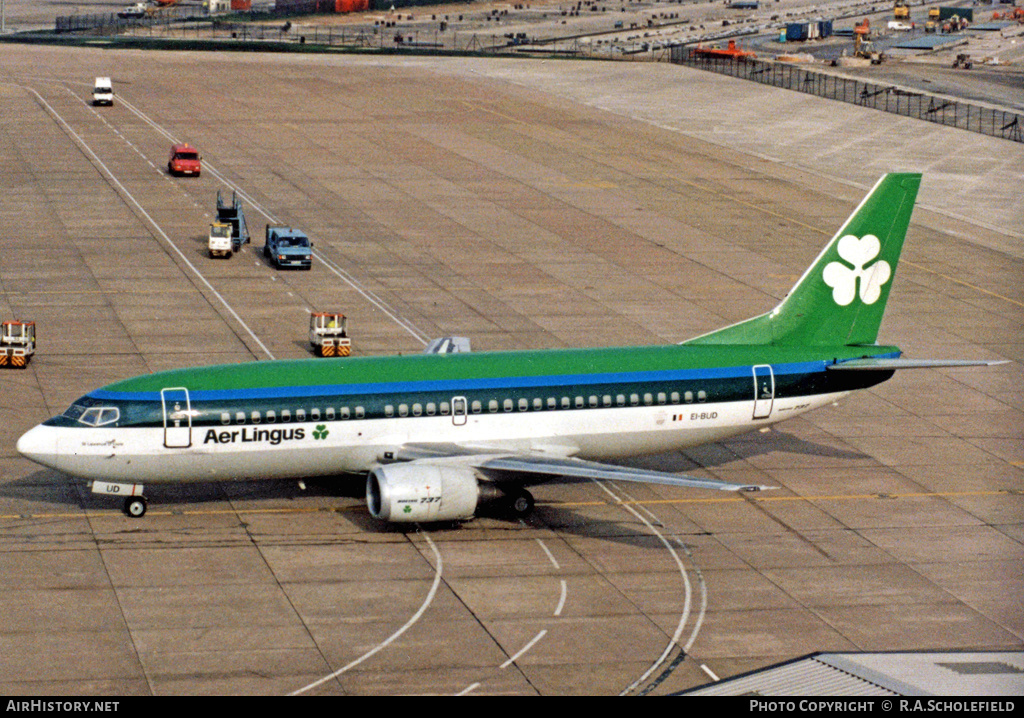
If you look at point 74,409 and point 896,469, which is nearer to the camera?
point 74,409

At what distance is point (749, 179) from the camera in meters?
111

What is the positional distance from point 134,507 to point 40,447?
11.2 ft

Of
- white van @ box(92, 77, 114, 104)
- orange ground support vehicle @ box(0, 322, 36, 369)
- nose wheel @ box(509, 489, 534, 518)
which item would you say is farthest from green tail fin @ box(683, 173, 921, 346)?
white van @ box(92, 77, 114, 104)

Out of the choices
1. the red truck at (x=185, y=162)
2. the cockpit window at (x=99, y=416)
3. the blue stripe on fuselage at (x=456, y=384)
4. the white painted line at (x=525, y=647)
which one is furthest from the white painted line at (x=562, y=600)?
the red truck at (x=185, y=162)

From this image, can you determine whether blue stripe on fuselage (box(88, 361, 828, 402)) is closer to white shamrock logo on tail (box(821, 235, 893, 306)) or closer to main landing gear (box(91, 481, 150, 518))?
main landing gear (box(91, 481, 150, 518))

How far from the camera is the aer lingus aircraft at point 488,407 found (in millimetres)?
44656

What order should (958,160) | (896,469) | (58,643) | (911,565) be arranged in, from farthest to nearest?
1. (958,160)
2. (896,469)
3. (911,565)
4. (58,643)

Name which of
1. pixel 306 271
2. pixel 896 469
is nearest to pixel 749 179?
pixel 306 271

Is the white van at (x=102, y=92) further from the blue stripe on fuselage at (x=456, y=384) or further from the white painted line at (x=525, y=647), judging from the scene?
the white painted line at (x=525, y=647)

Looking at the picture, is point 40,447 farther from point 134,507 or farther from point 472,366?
point 472,366

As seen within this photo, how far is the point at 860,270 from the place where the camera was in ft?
175
